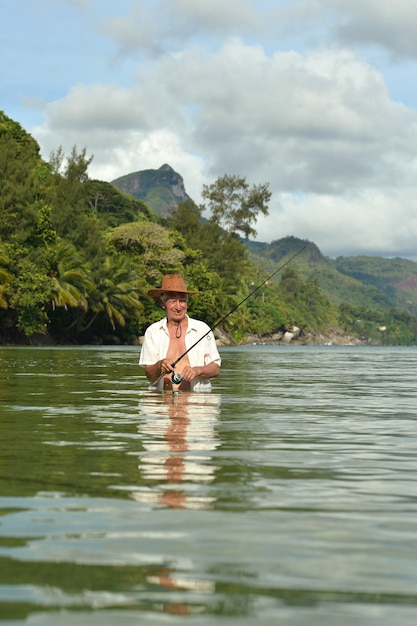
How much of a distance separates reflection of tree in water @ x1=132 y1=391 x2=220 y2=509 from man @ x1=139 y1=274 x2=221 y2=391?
38 cm

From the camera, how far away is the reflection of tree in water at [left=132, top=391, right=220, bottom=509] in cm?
473

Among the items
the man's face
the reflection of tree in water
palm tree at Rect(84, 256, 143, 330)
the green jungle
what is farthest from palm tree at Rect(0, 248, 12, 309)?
the reflection of tree in water

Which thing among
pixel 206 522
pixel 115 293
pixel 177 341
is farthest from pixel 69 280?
pixel 206 522

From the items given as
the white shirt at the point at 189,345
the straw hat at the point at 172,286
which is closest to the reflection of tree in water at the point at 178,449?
the white shirt at the point at 189,345

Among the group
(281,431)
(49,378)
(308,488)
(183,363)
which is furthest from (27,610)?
(49,378)

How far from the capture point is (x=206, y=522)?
4.03 m

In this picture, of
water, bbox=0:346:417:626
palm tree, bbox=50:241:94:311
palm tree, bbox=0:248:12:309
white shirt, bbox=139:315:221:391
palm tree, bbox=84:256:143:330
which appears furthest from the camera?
palm tree, bbox=84:256:143:330

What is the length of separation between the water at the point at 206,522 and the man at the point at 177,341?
2.17 m

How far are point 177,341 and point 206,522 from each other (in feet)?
23.7

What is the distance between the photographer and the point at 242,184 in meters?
91.4

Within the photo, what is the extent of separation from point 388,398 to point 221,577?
34.2 feet

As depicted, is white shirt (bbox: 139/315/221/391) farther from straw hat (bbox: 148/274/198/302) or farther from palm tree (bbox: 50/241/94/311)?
palm tree (bbox: 50/241/94/311)

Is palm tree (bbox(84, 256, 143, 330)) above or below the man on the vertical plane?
above

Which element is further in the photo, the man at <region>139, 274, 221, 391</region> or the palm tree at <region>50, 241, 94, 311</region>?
the palm tree at <region>50, 241, 94, 311</region>
